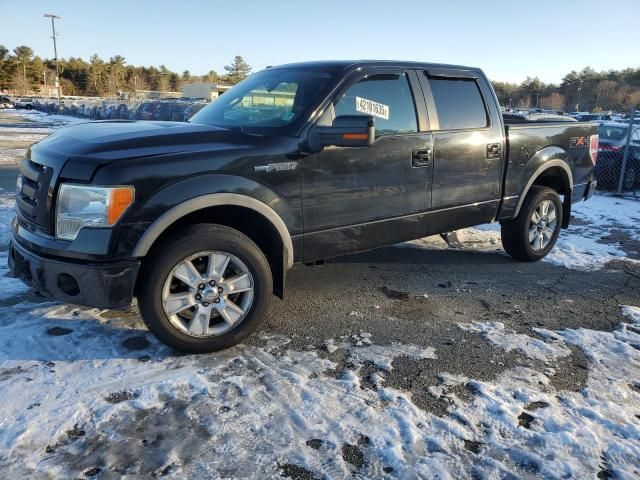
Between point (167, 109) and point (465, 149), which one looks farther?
point (167, 109)

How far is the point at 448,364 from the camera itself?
3.39 m

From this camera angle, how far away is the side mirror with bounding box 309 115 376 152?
3.40m

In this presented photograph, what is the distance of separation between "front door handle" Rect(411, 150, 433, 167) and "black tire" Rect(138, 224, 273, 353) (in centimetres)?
151

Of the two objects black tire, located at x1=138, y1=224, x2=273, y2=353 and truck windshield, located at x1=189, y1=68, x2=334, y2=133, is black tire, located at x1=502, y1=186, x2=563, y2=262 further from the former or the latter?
black tire, located at x1=138, y1=224, x2=273, y2=353

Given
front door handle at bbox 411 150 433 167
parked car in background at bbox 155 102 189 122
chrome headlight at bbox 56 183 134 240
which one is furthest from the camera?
parked car in background at bbox 155 102 189 122

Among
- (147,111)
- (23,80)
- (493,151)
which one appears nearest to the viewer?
(493,151)

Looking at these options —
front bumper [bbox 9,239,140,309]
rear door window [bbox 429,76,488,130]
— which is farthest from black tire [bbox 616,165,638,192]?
front bumper [bbox 9,239,140,309]

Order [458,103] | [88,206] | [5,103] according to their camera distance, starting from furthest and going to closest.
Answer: [5,103], [458,103], [88,206]

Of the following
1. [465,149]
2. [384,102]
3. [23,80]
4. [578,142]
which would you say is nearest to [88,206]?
[384,102]

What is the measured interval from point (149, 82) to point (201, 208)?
116474 millimetres

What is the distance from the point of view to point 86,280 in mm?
3027

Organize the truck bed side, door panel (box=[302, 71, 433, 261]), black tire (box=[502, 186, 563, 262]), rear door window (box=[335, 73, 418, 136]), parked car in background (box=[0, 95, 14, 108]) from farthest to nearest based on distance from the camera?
parked car in background (box=[0, 95, 14, 108]) → black tire (box=[502, 186, 563, 262]) → the truck bed side → rear door window (box=[335, 73, 418, 136]) → door panel (box=[302, 71, 433, 261])

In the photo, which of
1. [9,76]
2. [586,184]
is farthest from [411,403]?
[9,76]

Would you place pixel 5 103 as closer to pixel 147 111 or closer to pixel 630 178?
pixel 147 111
